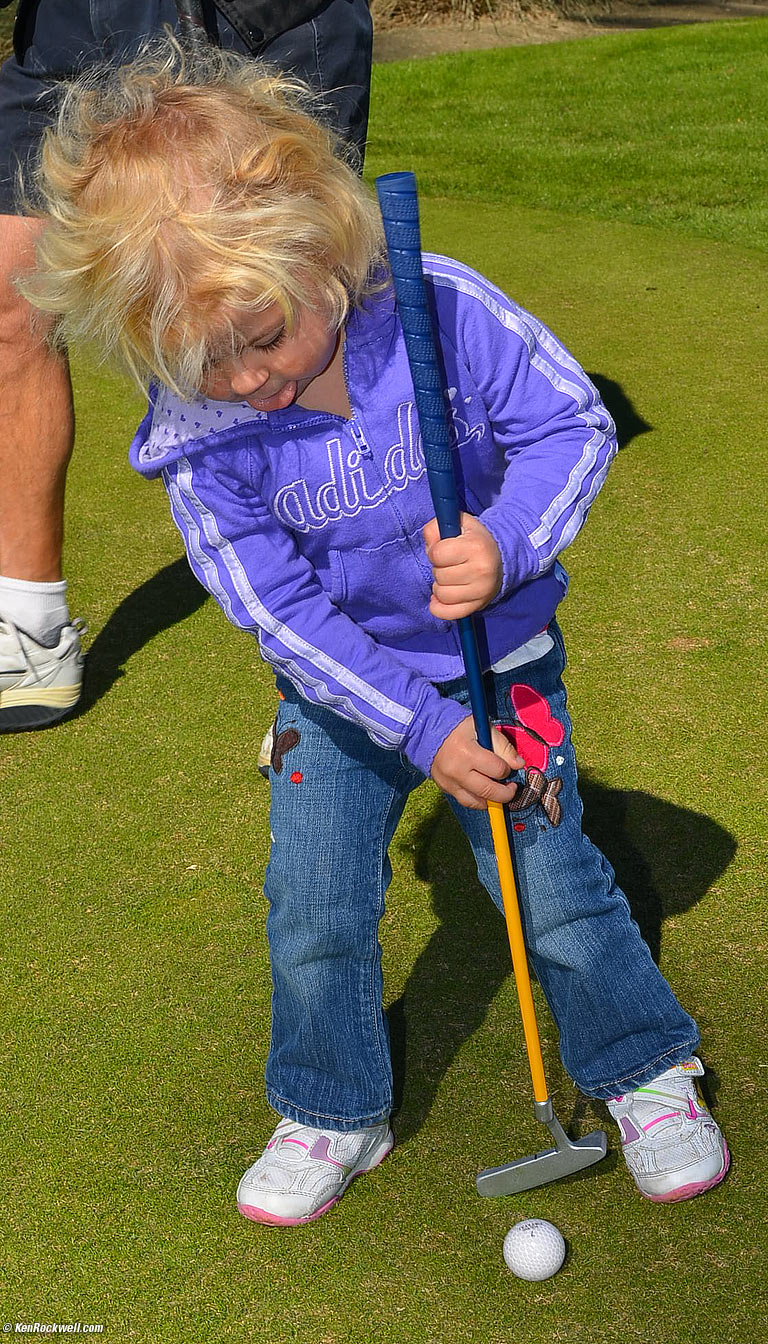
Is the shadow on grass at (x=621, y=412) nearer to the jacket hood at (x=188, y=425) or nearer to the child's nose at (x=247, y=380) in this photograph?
the jacket hood at (x=188, y=425)

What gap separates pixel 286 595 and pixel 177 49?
29.0 inches

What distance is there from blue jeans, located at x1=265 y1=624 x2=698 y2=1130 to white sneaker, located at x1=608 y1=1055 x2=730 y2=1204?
0.02 m

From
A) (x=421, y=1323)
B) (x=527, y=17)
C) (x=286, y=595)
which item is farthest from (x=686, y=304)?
(x=527, y=17)

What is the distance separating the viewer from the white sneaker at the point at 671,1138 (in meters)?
1.96

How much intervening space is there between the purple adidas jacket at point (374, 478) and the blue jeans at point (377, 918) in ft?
0.43

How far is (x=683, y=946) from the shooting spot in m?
2.42

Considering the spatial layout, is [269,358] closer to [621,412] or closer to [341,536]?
[341,536]

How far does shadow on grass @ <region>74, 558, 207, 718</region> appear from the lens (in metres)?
Result: 3.41

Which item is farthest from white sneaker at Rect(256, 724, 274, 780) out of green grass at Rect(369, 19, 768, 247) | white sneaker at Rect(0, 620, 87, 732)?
green grass at Rect(369, 19, 768, 247)

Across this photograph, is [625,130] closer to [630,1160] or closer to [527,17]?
[527,17]

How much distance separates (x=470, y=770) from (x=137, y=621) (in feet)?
6.17

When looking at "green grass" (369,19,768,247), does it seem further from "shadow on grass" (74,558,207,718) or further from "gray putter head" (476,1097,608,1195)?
"gray putter head" (476,1097,608,1195)

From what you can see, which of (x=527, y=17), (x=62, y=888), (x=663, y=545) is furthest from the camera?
(x=527, y=17)

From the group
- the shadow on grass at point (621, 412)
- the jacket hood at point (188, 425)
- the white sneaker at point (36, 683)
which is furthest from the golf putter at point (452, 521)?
the shadow on grass at point (621, 412)
